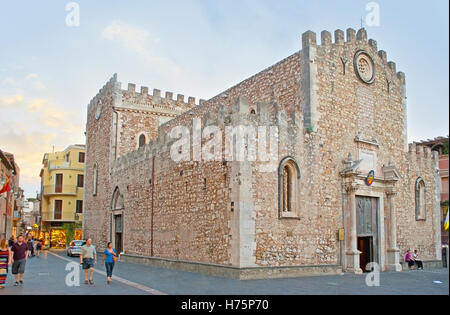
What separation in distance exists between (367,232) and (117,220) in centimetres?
1421

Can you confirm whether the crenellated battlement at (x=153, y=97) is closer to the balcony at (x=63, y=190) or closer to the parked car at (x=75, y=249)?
the parked car at (x=75, y=249)

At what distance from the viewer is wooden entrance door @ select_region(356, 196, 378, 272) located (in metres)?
19.0

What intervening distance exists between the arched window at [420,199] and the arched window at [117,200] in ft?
50.5

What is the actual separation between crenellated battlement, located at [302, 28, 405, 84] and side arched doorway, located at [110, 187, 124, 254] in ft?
45.2

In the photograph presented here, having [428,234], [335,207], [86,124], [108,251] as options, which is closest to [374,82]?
[335,207]

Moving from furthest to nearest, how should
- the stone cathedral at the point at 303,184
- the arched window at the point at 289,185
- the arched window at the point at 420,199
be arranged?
the arched window at the point at 420,199 < the arched window at the point at 289,185 < the stone cathedral at the point at 303,184

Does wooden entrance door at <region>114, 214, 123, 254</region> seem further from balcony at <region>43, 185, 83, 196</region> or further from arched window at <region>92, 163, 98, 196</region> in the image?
balcony at <region>43, 185, 83, 196</region>

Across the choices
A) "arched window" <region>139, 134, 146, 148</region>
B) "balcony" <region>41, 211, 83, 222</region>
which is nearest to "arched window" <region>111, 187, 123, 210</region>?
"arched window" <region>139, 134, 146, 148</region>

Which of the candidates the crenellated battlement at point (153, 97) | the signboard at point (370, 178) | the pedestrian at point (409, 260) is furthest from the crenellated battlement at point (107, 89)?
the pedestrian at point (409, 260)

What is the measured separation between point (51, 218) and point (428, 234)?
34544 millimetres

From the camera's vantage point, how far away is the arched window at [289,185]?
16328 millimetres

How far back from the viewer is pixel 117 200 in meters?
26.7

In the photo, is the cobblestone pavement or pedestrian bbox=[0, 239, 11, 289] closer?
the cobblestone pavement

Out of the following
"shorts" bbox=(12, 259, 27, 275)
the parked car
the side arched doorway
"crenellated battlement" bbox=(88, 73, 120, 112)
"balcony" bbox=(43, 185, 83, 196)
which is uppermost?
"crenellated battlement" bbox=(88, 73, 120, 112)
